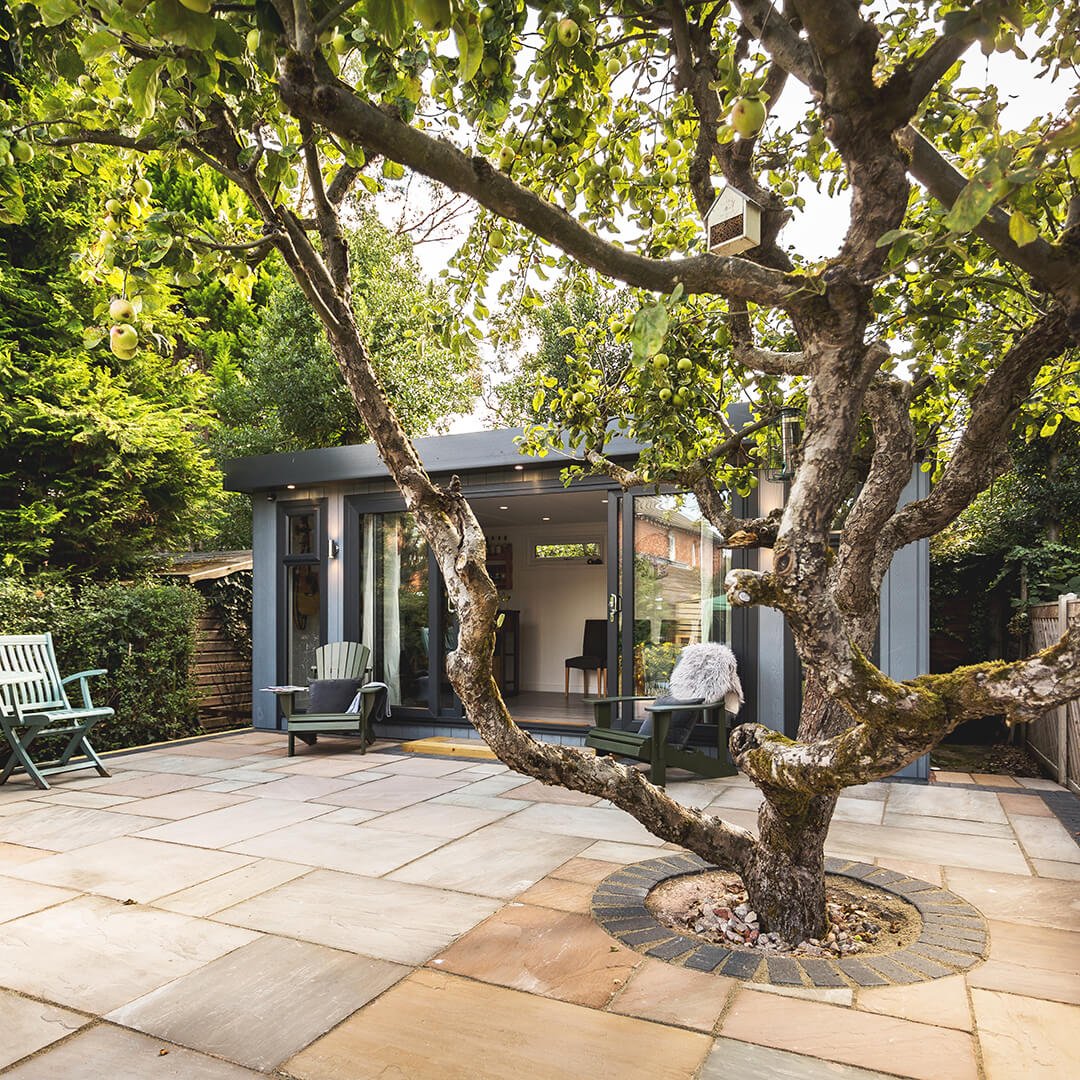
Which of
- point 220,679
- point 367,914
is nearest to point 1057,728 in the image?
point 367,914

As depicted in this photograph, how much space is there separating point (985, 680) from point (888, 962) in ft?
3.53

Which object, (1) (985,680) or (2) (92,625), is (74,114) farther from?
(2) (92,625)

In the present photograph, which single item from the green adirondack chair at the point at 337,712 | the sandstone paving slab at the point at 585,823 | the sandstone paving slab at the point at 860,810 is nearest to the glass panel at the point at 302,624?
the green adirondack chair at the point at 337,712

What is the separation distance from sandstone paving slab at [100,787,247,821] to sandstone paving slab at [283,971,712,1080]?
8.60 feet

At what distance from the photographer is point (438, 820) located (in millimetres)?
4203

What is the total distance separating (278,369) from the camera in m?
12.6

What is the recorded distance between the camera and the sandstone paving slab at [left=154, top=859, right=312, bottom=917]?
115 inches

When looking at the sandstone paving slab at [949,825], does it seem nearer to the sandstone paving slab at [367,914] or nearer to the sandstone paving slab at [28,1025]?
the sandstone paving slab at [367,914]

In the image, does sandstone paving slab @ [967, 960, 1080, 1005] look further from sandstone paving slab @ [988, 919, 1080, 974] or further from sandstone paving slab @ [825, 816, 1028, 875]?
sandstone paving slab @ [825, 816, 1028, 875]

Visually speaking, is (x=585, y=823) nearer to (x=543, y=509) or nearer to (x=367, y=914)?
(x=367, y=914)

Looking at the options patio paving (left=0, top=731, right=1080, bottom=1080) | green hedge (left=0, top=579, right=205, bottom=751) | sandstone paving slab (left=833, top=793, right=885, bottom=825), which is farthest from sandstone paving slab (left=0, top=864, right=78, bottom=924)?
sandstone paving slab (left=833, top=793, right=885, bottom=825)

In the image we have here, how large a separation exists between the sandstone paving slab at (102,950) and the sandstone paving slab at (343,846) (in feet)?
2.40

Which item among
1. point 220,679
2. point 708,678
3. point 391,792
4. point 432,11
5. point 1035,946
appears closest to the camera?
point 432,11

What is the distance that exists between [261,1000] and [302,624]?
5761 mm
